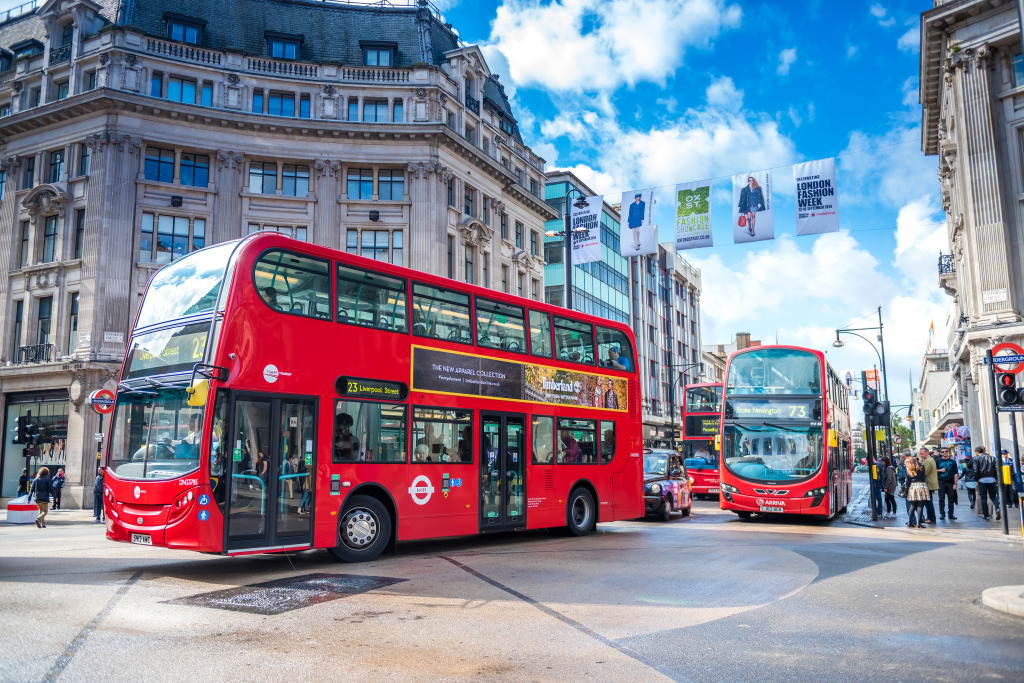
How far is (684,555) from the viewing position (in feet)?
39.8

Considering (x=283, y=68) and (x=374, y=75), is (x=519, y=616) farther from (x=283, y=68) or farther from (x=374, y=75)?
(x=283, y=68)

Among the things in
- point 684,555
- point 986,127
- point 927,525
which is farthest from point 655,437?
point 684,555

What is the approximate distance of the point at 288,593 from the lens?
8.61 meters

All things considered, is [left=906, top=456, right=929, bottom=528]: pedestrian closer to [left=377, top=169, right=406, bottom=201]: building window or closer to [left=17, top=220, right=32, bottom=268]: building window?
[left=377, top=169, right=406, bottom=201]: building window

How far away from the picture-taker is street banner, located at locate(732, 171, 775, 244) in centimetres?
1902

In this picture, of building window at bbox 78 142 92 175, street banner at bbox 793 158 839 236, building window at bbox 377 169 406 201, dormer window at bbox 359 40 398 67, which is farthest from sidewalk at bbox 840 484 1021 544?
building window at bbox 78 142 92 175

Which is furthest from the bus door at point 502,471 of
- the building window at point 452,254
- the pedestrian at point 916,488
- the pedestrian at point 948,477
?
the building window at point 452,254

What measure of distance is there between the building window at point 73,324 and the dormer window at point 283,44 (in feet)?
47.9

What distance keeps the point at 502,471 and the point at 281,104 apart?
2775 centimetres

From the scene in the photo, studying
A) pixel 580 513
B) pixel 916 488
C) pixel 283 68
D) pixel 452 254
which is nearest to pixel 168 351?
pixel 580 513

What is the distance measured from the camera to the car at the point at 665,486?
1994cm

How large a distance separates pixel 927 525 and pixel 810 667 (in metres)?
15.0

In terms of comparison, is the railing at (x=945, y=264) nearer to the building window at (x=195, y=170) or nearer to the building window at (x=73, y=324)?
the building window at (x=195, y=170)

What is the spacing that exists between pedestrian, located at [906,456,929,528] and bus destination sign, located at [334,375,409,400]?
491 inches
